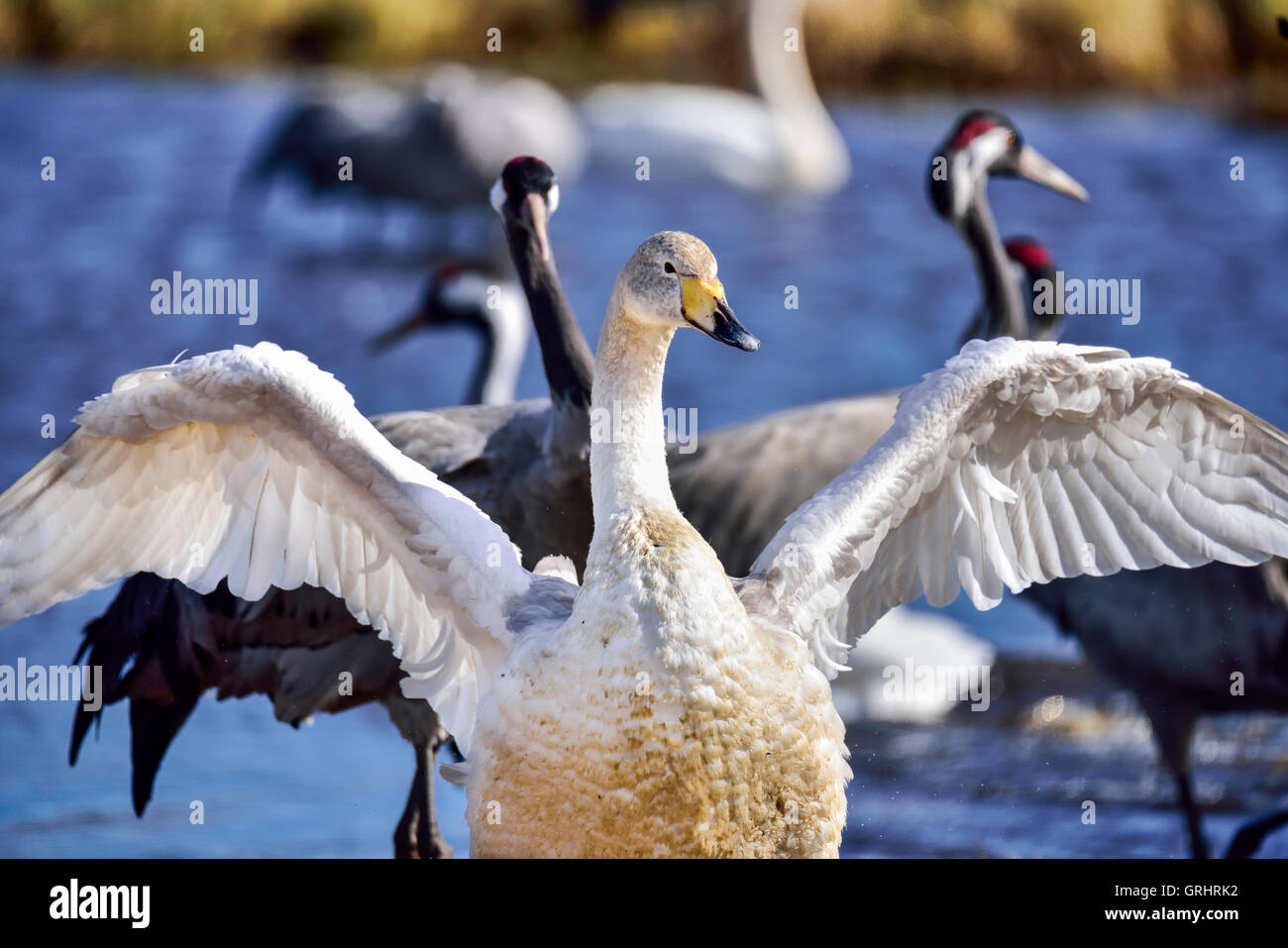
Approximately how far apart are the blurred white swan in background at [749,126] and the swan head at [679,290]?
5.65 m

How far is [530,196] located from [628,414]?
1429 mm

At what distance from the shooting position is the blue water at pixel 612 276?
18.4ft

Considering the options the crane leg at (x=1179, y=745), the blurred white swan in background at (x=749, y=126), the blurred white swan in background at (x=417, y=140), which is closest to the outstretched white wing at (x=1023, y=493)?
the crane leg at (x=1179, y=745)

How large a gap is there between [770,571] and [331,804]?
2459 mm

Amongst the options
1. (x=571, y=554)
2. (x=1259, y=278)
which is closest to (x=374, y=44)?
(x=1259, y=278)

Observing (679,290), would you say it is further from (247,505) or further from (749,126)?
(749,126)

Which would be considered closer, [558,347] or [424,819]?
[558,347]

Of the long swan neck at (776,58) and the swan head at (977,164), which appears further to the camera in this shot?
the long swan neck at (776,58)

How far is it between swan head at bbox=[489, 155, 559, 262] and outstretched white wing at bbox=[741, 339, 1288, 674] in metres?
1.32

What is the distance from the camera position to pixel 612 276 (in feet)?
26.1

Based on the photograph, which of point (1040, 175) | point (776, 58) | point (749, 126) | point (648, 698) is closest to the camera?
point (648, 698)

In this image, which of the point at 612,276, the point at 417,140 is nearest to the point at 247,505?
the point at 612,276

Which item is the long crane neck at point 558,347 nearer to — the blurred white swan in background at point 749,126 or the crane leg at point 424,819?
the crane leg at point 424,819

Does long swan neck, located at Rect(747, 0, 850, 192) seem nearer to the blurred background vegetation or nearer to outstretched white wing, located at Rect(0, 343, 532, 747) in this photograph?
the blurred background vegetation
